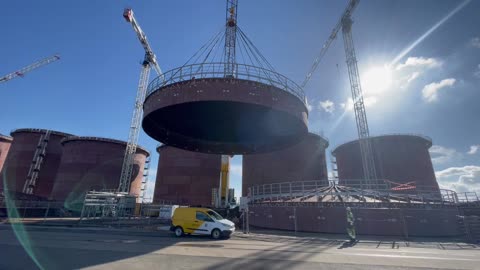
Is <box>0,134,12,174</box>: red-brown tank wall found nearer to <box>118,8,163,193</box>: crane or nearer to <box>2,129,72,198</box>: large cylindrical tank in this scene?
<box>2,129,72,198</box>: large cylindrical tank

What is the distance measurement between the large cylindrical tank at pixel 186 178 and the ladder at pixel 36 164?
26.0m

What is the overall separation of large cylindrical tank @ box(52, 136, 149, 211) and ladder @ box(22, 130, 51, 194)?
6.68 m

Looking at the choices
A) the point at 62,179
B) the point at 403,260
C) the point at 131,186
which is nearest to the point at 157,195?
the point at 131,186

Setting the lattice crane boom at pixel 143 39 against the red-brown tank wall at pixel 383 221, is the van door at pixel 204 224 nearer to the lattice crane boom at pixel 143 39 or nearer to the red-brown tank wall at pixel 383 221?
the red-brown tank wall at pixel 383 221

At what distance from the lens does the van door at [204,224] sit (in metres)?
15.7

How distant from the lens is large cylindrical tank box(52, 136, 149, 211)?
4262 cm

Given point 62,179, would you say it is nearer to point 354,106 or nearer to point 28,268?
point 28,268

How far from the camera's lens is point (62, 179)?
43.6 m

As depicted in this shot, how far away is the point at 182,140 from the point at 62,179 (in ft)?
109

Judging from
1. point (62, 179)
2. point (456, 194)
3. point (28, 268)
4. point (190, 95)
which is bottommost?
point (28, 268)

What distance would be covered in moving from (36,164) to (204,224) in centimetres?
5143

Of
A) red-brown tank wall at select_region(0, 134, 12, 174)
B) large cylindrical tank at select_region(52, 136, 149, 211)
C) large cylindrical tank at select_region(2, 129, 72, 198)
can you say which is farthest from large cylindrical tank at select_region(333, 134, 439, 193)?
red-brown tank wall at select_region(0, 134, 12, 174)

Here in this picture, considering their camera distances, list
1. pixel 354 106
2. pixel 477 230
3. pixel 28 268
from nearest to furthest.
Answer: pixel 28 268, pixel 477 230, pixel 354 106

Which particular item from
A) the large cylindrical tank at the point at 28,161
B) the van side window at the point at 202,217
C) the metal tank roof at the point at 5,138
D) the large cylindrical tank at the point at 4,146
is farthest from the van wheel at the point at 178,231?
the metal tank roof at the point at 5,138
